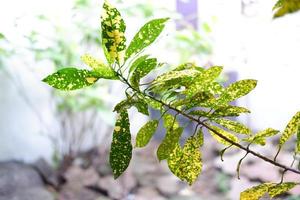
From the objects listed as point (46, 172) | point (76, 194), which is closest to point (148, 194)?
point (76, 194)

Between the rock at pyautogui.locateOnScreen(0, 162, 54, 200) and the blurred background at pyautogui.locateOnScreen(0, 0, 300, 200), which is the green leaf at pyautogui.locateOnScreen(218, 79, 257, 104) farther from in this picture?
the rock at pyautogui.locateOnScreen(0, 162, 54, 200)

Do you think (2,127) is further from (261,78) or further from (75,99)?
(261,78)

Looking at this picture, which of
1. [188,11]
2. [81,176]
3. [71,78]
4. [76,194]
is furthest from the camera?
[81,176]

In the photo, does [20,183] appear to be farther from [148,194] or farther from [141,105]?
[141,105]

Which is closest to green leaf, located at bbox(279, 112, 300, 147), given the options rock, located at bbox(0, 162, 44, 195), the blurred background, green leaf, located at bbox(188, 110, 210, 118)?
green leaf, located at bbox(188, 110, 210, 118)

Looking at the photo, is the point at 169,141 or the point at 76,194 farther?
the point at 76,194

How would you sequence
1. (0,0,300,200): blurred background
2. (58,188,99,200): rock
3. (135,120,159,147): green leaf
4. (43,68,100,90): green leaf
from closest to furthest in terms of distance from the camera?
(43,68,100,90): green leaf → (135,120,159,147): green leaf → (0,0,300,200): blurred background → (58,188,99,200): rock

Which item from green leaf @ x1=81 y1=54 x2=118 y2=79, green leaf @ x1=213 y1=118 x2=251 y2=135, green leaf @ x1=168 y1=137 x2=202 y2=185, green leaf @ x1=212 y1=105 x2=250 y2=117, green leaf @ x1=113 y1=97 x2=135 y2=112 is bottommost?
green leaf @ x1=168 y1=137 x2=202 y2=185
